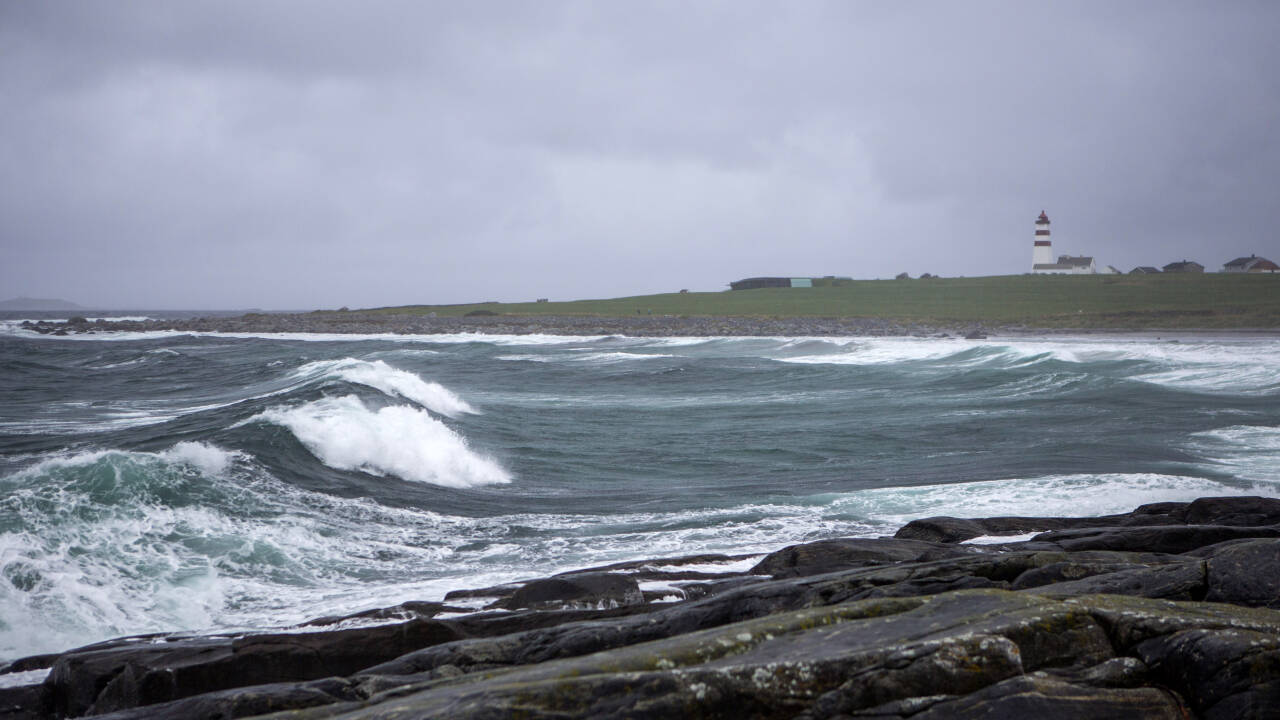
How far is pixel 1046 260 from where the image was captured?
97562mm

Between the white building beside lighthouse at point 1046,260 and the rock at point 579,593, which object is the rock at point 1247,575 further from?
the white building beside lighthouse at point 1046,260

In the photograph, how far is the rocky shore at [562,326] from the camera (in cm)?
5956

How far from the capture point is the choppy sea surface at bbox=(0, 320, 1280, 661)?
364 inches

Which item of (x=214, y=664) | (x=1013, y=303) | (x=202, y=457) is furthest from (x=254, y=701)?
(x=1013, y=303)

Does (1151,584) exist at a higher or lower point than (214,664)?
higher

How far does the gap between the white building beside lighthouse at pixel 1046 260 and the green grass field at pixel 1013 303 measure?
26.3 feet

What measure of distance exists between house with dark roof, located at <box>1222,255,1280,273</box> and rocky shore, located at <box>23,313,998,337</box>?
5126 centimetres

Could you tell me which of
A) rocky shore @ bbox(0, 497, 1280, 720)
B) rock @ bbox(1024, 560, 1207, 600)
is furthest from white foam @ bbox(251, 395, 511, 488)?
rock @ bbox(1024, 560, 1207, 600)

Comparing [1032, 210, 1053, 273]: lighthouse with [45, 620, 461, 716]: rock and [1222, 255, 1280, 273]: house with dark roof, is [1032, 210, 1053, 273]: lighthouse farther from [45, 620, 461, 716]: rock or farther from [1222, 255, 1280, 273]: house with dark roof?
[45, 620, 461, 716]: rock

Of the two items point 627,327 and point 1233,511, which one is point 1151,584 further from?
point 627,327

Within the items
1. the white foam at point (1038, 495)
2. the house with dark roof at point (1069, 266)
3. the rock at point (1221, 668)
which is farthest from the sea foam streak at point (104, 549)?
the house with dark roof at point (1069, 266)

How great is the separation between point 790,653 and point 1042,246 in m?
104

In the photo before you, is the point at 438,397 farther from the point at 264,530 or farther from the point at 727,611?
the point at 727,611

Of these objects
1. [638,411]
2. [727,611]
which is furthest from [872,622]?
[638,411]
